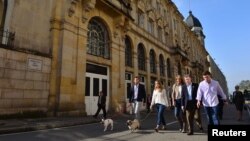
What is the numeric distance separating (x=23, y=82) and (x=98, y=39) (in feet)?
24.6

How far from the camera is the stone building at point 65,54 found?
1198 centimetres

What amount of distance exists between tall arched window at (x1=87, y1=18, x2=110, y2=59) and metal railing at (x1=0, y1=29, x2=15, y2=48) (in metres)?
5.58

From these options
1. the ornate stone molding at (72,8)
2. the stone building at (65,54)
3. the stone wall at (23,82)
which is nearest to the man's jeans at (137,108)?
the stone building at (65,54)

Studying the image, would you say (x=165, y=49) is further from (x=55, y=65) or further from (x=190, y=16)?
(x=190, y=16)

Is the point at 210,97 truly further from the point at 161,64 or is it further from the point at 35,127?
the point at 161,64

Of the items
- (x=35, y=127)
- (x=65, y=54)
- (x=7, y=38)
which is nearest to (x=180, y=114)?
(x=35, y=127)

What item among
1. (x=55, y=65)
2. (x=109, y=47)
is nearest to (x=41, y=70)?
(x=55, y=65)

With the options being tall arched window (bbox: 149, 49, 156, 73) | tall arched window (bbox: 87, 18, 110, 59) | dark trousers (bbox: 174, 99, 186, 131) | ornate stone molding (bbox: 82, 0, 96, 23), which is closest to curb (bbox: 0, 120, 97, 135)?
dark trousers (bbox: 174, 99, 186, 131)

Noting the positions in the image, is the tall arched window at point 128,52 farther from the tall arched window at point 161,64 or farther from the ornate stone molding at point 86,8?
the tall arched window at point 161,64

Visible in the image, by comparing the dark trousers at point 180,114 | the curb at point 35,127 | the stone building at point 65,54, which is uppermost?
the stone building at point 65,54

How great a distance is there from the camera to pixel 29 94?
40.6ft

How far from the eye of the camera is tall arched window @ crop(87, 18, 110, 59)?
57.5 ft

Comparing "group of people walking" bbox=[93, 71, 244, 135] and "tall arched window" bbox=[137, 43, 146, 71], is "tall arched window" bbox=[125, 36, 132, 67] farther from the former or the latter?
"group of people walking" bbox=[93, 71, 244, 135]

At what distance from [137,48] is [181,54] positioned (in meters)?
12.2
